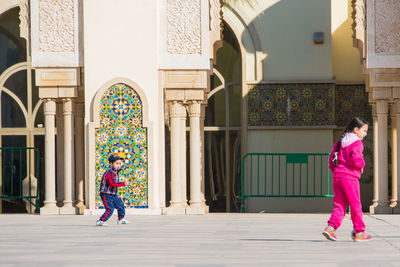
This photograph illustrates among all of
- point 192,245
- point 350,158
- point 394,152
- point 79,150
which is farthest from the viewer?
point 79,150

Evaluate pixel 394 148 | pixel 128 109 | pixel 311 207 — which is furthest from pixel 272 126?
pixel 128 109

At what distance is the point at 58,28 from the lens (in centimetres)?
1305

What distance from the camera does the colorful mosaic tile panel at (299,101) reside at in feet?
54.5

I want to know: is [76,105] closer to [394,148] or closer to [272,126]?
[272,126]

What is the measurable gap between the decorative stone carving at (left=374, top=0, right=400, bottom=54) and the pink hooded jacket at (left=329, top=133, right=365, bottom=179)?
5.70 metres

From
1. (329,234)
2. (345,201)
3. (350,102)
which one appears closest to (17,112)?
(350,102)

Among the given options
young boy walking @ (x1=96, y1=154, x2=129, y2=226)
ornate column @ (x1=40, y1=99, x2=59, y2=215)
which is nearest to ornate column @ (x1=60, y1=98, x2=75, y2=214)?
ornate column @ (x1=40, y1=99, x2=59, y2=215)

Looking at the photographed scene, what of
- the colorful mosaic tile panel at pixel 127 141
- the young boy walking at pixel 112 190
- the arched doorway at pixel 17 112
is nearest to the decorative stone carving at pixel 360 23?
the colorful mosaic tile panel at pixel 127 141

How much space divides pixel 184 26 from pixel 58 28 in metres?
1.95

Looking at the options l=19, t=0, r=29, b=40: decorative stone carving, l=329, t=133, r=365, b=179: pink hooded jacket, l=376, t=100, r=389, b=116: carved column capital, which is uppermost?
l=19, t=0, r=29, b=40: decorative stone carving

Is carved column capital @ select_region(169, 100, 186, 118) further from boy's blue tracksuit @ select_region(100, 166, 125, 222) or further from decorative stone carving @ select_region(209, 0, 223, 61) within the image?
boy's blue tracksuit @ select_region(100, 166, 125, 222)

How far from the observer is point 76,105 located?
46.7ft

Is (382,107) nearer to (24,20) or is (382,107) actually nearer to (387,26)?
(387,26)

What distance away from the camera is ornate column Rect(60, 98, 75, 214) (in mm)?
13257
